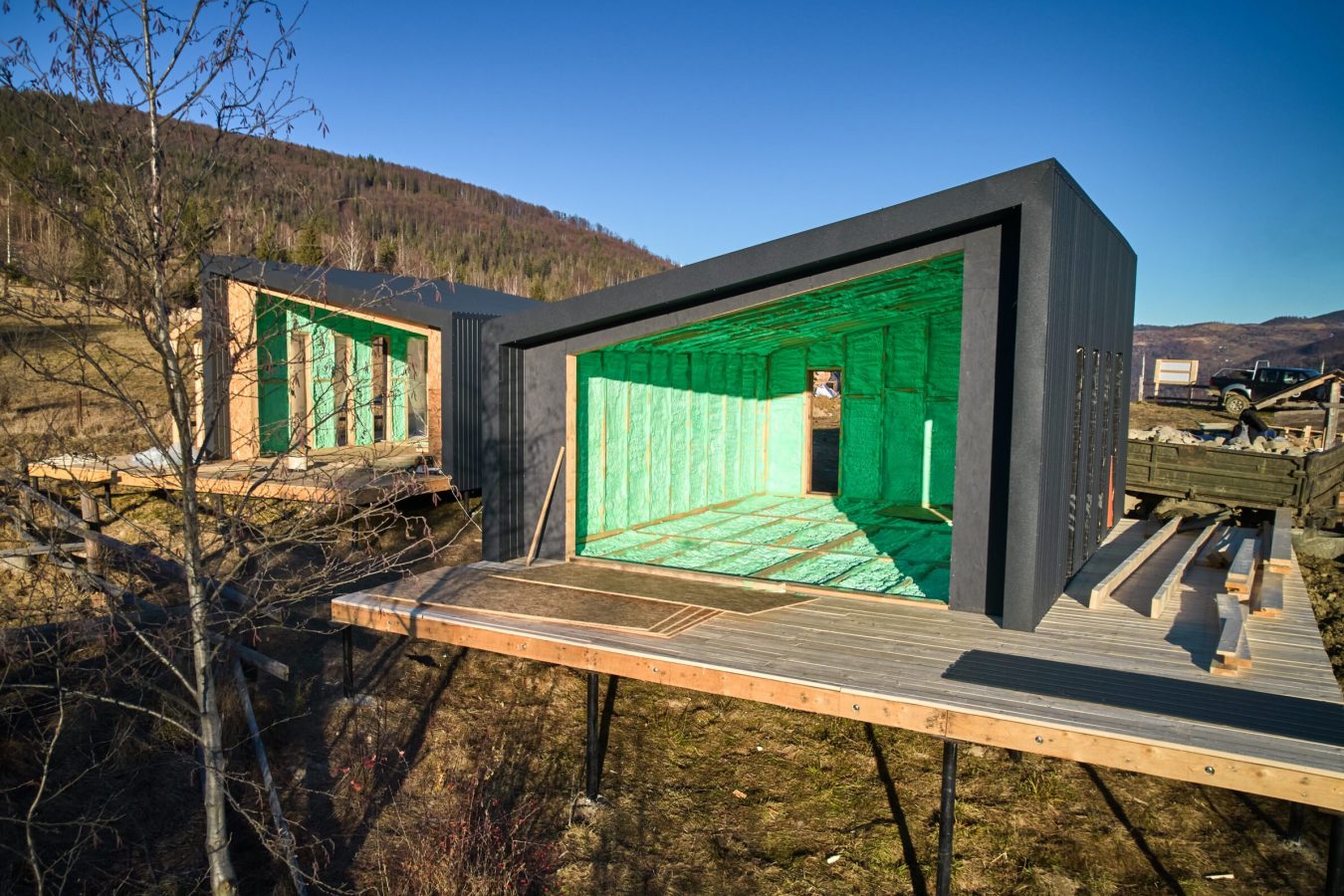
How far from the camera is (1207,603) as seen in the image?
23.7 ft

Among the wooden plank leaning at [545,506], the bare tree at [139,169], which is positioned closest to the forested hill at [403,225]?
the bare tree at [139,169]

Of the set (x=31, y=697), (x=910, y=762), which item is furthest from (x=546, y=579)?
(x=31, y=697)

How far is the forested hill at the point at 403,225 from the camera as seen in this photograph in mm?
4137

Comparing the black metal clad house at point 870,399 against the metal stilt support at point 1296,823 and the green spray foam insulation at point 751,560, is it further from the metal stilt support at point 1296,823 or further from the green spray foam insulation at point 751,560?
the metal stilt support at point 1296,823

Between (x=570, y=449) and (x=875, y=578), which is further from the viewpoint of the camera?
(x=570, y=449)

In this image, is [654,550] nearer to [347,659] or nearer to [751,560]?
[751,560]

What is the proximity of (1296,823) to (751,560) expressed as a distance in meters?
5.05

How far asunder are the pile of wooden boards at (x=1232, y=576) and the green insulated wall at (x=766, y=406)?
3496 millimetres

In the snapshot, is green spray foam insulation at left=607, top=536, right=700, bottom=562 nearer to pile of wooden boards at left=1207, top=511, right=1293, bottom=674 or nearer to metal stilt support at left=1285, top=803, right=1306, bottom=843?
pile of wooden boards at left=1207, top=511, right=1293, bottom=674

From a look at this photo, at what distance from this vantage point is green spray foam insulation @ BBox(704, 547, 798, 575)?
29.1ft

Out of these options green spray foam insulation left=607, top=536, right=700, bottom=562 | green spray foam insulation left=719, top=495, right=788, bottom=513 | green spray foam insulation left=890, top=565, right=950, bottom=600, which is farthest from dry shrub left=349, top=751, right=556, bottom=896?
green spray foam insulation left=719, top=495, right=788, bottom=513

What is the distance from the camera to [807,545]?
10305 mm

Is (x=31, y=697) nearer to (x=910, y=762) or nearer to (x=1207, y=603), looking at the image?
(x=910, y=762)

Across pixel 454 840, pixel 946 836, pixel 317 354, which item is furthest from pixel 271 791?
pixel 317 354
